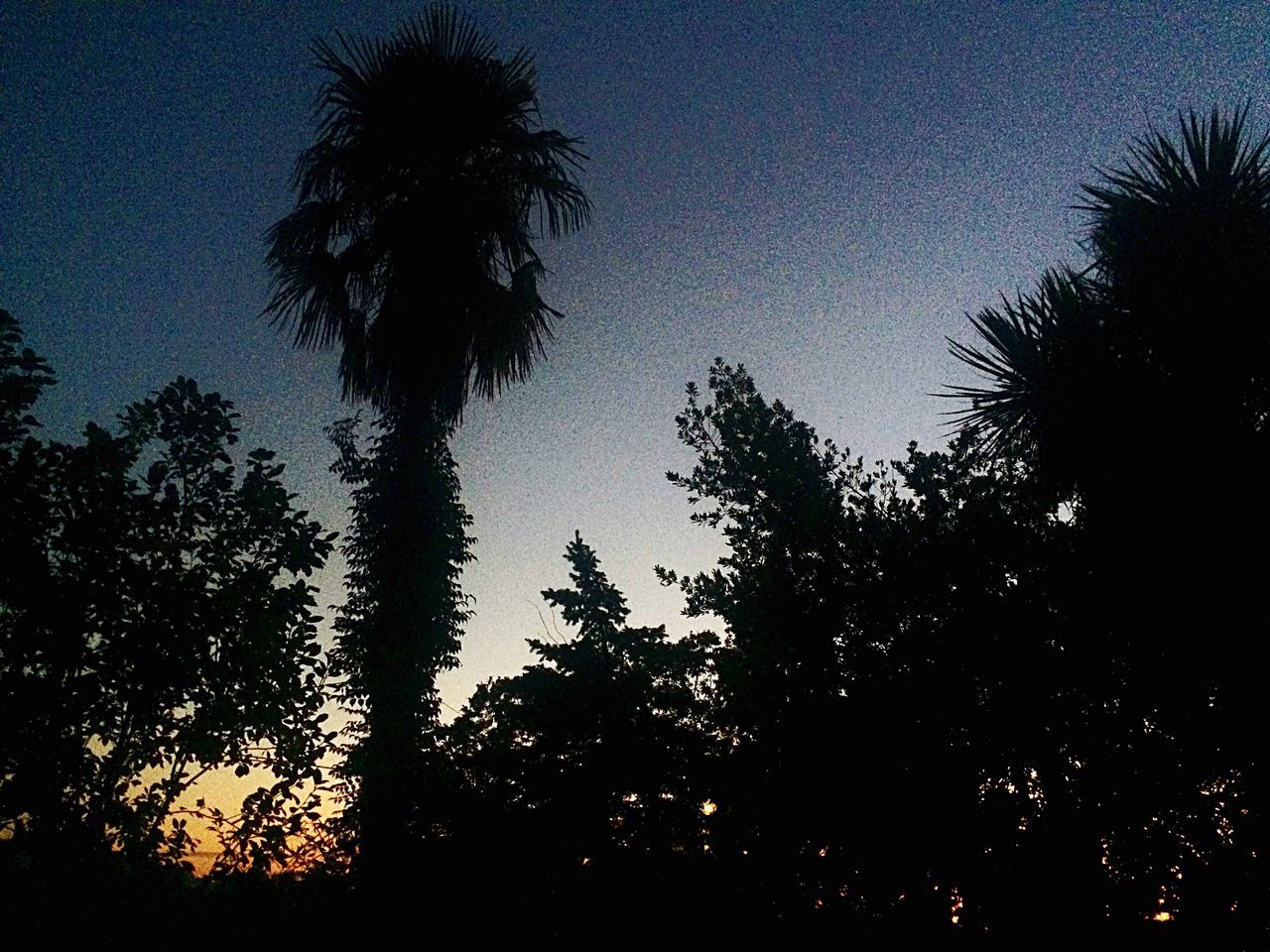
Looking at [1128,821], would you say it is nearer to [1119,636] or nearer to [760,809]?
[1119,636]

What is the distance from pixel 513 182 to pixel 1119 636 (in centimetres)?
892

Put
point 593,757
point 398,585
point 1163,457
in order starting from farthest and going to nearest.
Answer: point 398,585 < point 1163,457 < point 593,757

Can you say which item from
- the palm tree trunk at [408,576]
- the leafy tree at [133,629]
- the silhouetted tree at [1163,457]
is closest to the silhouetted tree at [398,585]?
the palm tree trunk at [408,576]

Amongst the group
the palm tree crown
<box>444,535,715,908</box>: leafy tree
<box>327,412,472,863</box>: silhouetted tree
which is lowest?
<box>444,535,715,908</box>: leafy tree

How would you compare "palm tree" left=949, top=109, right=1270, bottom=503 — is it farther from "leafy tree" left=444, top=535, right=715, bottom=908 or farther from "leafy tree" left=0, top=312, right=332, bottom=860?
"leafy tree" left=0, top=312, right=332, bottom=860

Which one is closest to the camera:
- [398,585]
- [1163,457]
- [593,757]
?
[593,757]

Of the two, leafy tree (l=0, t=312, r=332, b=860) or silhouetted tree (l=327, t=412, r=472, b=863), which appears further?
silhouetted tree (l=327, t=412, r=472, b=863)

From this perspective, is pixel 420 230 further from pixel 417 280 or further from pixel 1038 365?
pixel 1038 365

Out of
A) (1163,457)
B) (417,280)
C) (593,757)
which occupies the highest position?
(417,280)

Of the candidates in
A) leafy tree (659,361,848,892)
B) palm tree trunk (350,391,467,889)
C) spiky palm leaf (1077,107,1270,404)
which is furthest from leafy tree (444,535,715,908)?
spiky palm leaf (1077,107,1270,404)

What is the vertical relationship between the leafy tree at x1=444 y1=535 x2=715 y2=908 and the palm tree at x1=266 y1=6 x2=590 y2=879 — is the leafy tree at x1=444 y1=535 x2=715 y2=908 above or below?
below

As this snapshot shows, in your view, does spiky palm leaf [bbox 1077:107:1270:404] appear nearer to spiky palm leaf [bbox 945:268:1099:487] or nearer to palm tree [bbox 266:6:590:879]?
spiky palm leaf [bbox 945:268:1099:487]

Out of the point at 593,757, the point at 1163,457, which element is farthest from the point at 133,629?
the point at 1163,457

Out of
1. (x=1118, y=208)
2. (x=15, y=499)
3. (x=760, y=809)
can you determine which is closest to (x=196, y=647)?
(x=15, y=499)
